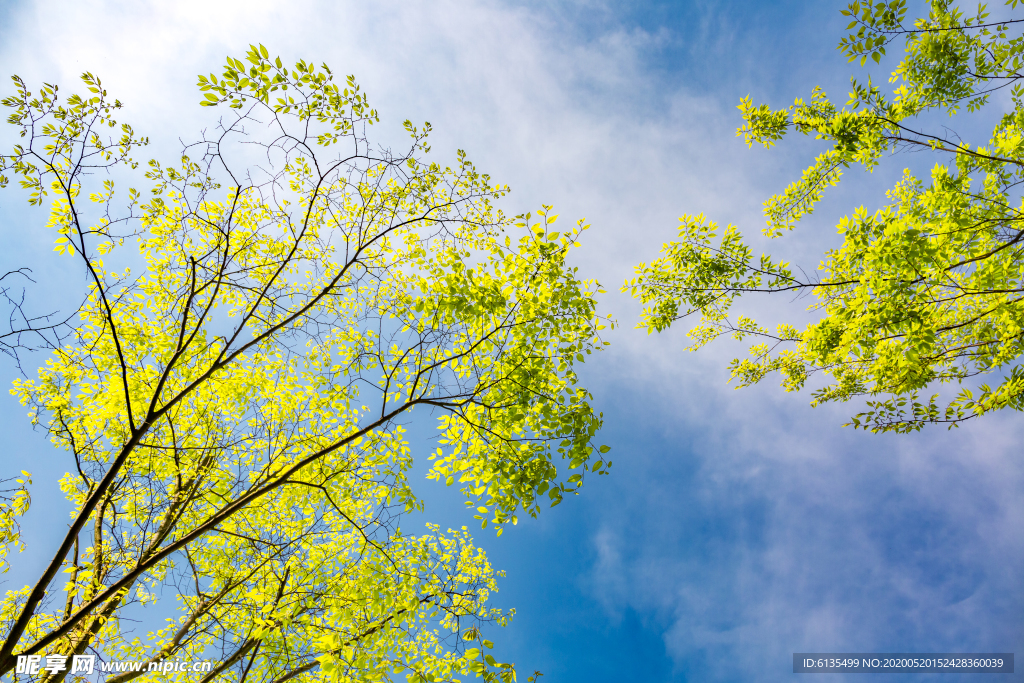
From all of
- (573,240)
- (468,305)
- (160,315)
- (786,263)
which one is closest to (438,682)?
(468,305)

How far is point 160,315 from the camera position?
5926 millimetres

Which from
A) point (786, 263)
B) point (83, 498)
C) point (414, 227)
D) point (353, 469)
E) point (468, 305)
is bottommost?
point (83, 498)

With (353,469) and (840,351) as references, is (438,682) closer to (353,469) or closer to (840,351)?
(353,469)

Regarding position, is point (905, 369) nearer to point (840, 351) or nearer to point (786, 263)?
point (840, 351)

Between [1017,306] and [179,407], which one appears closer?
[1017,306]

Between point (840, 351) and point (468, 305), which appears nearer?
point (468, 305)

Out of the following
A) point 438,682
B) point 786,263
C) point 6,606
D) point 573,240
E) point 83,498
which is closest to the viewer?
point 438,682

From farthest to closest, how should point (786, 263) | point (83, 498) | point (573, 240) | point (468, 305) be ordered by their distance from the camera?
point (786, 263), point (83, 498), point (573, 240), point (468, 305)

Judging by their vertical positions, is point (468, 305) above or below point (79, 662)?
above

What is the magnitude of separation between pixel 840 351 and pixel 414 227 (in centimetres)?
778

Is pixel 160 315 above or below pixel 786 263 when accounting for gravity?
below

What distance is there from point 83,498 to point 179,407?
2317 millimetres

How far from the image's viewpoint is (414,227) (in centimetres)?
512

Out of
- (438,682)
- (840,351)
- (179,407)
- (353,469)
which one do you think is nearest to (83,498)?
(179,407)
